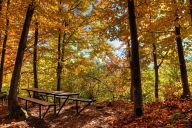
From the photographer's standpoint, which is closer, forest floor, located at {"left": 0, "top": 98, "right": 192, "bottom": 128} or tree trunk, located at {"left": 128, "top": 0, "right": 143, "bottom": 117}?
forest floor, located at {"left": 0, "top": 98, "right": 192, "bottom": 128}

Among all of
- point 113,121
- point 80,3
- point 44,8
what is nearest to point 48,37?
point 80,3

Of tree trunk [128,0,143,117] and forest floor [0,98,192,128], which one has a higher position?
tree trunk [128,0,143,117]

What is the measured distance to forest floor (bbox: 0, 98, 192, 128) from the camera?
6.83 metres

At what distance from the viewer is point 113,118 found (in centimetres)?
923

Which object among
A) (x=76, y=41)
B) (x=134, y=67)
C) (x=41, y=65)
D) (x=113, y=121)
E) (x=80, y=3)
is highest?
(x=80, y=3)

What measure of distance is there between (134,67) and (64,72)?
348 inches

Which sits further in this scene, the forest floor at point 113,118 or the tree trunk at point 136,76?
the tree trunk at point 136,76

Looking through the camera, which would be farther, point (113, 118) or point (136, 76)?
point (113, 118)

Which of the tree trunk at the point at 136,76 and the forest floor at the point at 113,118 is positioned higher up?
the tree trunk at the point at 136,76

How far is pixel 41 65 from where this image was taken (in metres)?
19.6

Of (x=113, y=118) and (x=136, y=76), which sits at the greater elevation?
(x=136, y=76)

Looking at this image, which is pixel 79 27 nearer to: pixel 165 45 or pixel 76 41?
pixel 76 41

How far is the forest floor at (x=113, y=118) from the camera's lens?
6.83 metres

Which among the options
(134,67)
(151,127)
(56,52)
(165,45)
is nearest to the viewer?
(151,127)
